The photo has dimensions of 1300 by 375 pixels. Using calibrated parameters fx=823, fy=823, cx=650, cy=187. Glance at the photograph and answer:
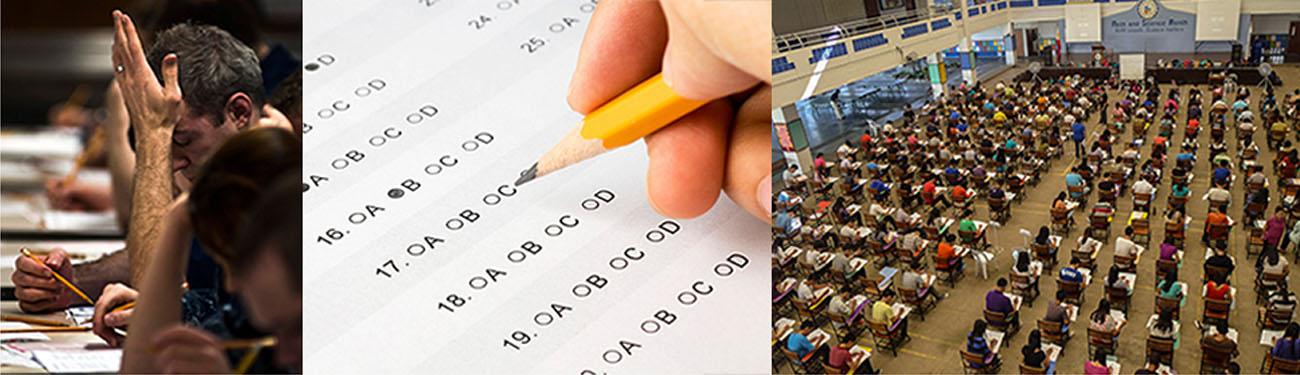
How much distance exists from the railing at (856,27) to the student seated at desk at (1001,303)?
300mm

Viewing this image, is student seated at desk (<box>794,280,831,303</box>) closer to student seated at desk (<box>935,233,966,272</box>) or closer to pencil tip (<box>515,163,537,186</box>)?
student seated at desk (<box>935,233,966,272</box>)

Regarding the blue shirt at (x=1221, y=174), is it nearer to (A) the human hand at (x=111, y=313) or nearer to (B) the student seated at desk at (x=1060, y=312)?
(B) the student seated at desk at (x=1060, y=312)

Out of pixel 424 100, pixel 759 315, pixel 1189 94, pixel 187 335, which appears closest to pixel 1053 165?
pixel 1189 94

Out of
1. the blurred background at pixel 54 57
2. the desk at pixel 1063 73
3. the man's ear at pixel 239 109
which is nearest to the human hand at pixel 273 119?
the man's ear at pixel 239 109

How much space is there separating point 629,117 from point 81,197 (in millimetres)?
517

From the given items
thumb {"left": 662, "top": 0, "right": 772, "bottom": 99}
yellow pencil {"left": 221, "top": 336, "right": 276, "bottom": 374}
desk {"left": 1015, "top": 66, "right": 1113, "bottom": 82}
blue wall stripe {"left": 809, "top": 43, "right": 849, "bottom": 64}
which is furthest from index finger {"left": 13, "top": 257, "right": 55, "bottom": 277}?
desk {"left": 1015, "top": 66, "right": 1113, "bottom": 82}

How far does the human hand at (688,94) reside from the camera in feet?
1.96

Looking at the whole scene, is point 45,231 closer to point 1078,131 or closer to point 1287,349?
point 1078,131

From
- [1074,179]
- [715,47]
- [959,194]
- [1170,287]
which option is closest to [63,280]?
[715,47]

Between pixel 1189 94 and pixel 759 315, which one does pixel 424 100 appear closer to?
pixel 759 315

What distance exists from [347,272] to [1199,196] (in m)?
0.82

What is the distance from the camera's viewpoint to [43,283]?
2.68 ft

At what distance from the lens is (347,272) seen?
0.78 meters

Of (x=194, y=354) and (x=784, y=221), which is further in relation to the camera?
(x=784, y=221)
